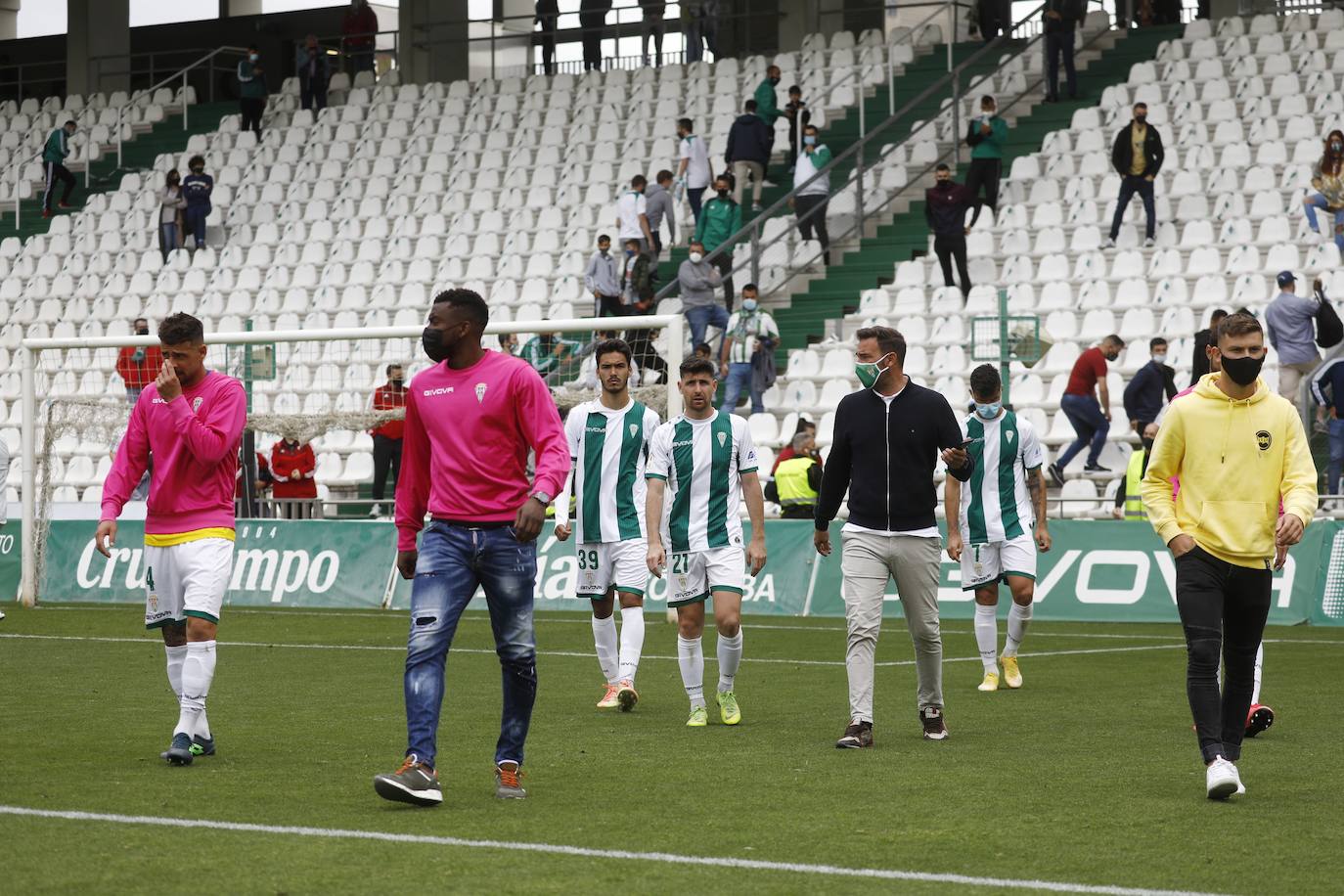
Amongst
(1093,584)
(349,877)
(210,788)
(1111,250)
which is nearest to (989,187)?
(1111,250)

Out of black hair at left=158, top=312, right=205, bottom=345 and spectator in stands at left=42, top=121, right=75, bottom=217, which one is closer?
black hair at left=158, top=312, right=205, bottom=345

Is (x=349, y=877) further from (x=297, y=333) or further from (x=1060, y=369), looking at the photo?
(x=1060, y=369)

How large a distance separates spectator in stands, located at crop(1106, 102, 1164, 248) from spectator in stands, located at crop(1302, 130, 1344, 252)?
2.01 meters

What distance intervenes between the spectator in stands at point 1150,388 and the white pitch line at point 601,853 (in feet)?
50.0

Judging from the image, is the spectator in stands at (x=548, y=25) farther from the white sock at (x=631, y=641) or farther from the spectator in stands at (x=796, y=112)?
the white sock at (x=631, y=641)

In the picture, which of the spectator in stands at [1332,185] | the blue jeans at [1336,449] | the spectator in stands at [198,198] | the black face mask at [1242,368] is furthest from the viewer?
the spectator in stands at [198,198]

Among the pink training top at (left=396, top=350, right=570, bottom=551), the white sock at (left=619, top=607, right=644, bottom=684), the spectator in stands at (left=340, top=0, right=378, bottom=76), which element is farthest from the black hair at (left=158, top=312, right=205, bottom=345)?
the spectator in stands at (left=340, top=0, right=378, bottom=76)

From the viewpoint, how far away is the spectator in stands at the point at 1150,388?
2098cm

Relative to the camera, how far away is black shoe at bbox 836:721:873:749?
9602 millimetres

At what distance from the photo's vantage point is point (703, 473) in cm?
1108

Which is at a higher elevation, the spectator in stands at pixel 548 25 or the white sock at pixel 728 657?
the spectator in stands at pixel 548 25

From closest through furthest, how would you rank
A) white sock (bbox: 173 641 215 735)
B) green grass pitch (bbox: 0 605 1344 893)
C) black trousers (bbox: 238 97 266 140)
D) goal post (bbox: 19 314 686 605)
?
green grass pitch (bbox: 0 605 1344 893) < white sock (bbox: 173 641 215 735) < goal post (bbox: 19 314 686 605) < black trousers (bbox: 238 97 266 140)

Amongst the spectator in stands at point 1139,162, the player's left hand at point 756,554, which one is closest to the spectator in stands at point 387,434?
the spectator in stands at point 1139,162

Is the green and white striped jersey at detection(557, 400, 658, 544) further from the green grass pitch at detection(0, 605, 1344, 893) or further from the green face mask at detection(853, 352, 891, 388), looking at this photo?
the green face mask at detection(853, 352, 891, 388)
